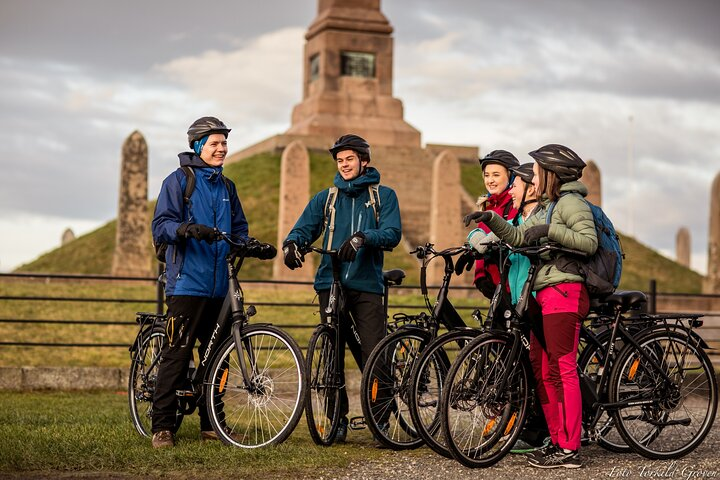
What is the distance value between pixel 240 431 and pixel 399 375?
1.30m

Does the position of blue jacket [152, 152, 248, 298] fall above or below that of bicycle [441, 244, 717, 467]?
above

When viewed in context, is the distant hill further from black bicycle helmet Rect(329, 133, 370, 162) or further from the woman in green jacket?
the woman in green jacket

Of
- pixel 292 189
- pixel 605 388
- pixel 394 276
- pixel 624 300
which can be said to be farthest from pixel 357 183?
pixel 292 189

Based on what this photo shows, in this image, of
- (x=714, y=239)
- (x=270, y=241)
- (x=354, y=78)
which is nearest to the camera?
(x=714, y=239)

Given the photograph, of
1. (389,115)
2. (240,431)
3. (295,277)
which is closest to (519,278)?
(240,431)

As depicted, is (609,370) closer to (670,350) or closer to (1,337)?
(670,350)

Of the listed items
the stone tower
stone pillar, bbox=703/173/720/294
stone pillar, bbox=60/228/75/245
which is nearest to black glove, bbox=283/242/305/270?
stone pillar, bbox=703/173/720/294

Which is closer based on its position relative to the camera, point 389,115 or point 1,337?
point 1,337

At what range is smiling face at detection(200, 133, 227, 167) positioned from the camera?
24.9 feet

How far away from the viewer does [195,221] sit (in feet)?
24.5

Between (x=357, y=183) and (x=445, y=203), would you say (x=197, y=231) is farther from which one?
(x=445, y=203)

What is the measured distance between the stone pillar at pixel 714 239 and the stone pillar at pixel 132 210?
14775mm

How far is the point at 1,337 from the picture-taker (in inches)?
666

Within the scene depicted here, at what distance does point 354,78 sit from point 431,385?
36.5 meters
